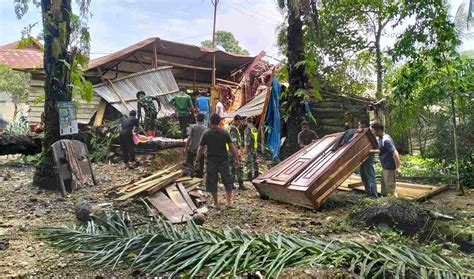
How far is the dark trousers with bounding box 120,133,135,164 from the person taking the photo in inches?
396

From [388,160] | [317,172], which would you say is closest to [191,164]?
[317,172]

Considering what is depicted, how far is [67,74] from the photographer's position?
8.05 meters

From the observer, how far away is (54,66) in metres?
7.90

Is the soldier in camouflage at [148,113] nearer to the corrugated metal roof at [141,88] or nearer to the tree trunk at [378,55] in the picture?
the corrugated metal roof at [141,88]

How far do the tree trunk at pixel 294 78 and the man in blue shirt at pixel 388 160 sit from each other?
108 inches

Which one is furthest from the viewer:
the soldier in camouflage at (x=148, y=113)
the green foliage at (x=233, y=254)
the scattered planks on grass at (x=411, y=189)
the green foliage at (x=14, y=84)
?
the green foliage at (x=14, y=84)

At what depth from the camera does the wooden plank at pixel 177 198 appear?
6453 mm

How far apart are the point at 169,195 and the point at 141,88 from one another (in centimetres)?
728

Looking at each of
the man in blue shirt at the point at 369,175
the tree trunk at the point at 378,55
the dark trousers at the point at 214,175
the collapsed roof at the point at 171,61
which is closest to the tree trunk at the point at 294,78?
A: the man in blue shirt at the point at 369,175

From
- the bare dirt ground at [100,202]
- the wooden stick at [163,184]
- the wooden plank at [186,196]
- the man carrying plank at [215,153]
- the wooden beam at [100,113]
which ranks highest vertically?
the wooden beam at [100,113]

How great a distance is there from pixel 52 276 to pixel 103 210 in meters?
1.75

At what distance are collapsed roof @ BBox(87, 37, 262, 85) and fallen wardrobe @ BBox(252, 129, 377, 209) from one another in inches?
306

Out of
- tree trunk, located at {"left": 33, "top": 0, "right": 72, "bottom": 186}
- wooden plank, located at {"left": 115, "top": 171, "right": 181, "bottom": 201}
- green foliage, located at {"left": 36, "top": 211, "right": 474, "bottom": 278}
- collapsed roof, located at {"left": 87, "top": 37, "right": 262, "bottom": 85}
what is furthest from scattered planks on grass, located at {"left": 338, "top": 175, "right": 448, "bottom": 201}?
collapsed roof, located at {"left": 87, "top": 37, "right": 262, "bottom": 85}

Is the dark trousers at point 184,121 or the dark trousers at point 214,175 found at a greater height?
the dark trousers at point 184,121
